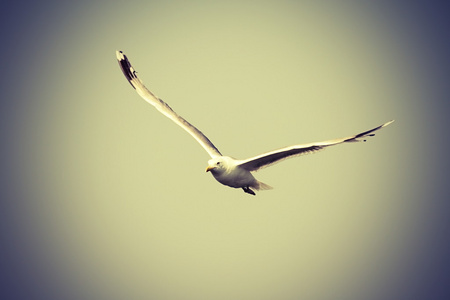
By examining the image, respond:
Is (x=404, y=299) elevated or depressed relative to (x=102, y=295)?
depressed

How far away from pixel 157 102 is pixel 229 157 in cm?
391

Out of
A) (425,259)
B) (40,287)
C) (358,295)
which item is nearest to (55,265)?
(40,287)

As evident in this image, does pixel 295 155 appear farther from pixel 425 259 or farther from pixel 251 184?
pixel 425 259

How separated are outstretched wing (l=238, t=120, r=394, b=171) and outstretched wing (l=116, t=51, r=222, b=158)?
1933 mm

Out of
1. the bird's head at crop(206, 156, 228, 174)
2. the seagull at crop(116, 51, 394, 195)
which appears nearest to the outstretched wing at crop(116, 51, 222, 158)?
the seagull at crop(116, 51, 394, 195)

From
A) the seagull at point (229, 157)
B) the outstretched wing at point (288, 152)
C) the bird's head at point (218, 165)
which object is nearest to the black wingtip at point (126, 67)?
the seagull at point (229, 157)

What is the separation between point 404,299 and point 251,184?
87.6 metres

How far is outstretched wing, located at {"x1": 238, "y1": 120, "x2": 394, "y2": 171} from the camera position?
9.87 metres

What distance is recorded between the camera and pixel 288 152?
1152 centimetres

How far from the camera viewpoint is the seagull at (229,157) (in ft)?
35.0

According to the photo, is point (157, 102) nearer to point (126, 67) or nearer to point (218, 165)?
point (126, 67)

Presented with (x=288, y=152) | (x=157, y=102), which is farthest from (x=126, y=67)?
(x=288, y=152)

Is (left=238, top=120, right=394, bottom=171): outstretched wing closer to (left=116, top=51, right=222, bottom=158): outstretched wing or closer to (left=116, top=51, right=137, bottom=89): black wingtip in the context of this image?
(left=116, top=51, right=222, bottom=158): outstretched wing

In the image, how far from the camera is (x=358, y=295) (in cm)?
9400
